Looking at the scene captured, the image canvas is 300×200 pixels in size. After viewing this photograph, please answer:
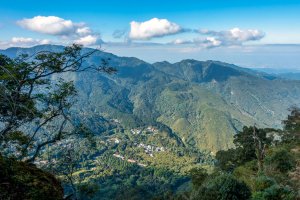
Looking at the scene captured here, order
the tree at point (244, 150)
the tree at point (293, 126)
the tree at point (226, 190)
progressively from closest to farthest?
the tree at point (226, 190) < the tree at point (244, 150) < the tree at point (293, 126)

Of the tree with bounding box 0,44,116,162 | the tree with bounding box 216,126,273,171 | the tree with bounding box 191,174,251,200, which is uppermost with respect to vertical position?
the tree with bounding box 0,44,116,162

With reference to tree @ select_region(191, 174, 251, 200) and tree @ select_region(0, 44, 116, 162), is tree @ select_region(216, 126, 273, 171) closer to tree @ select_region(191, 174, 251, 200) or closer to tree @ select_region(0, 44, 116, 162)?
tree @ select_region(191, 174, 251, 200)

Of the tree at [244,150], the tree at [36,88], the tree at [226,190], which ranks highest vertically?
the tree at [36,88]

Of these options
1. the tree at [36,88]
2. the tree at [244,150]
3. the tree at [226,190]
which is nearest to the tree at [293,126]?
the tree at [244,150]

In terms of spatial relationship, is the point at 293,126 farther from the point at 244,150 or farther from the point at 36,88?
the point at 36,88

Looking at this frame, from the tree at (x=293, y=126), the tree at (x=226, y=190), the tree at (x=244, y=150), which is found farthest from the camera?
the tree at (x=293, y=126)

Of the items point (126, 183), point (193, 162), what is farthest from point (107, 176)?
point (193, 162)

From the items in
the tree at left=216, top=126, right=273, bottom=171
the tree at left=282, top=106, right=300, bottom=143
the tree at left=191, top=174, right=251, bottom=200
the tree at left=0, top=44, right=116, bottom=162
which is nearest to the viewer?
the tree at left=0, top=44, right=116, bottom=162

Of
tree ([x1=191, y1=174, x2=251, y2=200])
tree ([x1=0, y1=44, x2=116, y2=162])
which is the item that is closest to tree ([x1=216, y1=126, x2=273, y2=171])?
tree ([x1=191, y1=174, x2=251, y2=200])

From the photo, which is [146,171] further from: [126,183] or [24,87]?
[24,87]

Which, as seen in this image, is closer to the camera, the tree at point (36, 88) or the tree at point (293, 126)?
the tree at point (36, 88)

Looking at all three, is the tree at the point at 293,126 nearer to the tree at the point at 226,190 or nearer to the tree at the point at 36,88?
the tree at the point at 226,190
